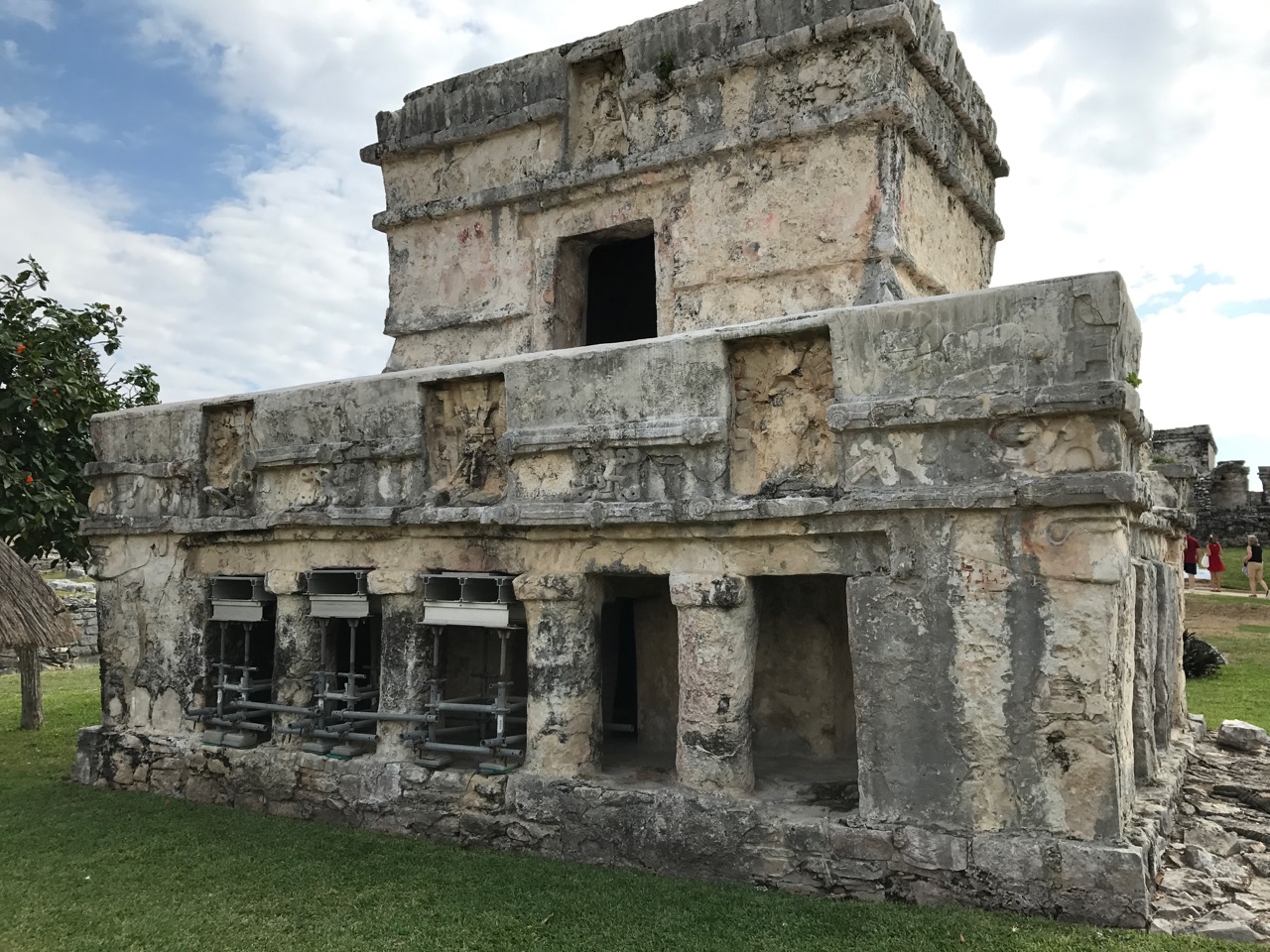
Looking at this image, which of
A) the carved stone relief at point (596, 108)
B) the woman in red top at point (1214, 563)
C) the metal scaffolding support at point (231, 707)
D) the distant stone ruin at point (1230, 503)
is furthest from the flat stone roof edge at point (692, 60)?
the distant stone ruin at point (1230, 503)

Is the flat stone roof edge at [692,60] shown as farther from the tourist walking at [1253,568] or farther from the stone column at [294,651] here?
the tourist walking at [1253,568]

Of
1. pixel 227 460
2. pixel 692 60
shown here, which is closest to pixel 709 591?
pixel 227 460

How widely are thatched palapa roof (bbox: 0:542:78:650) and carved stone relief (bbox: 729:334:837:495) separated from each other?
6.01 m

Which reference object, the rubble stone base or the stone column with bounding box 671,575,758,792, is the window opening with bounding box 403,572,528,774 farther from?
the stone column with bounding box 671,575,758,792

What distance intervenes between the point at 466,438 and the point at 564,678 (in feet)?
5.49

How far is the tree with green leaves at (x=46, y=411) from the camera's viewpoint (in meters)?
9.09

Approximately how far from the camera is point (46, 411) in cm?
930

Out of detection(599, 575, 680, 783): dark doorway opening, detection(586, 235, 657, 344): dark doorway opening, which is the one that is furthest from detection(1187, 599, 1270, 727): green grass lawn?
detection(586, 235, 657, 344): dark doorway opening

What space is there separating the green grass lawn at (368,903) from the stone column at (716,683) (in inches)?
23.4

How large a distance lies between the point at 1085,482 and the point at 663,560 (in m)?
2.21

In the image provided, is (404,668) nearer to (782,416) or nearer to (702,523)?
(702,523)

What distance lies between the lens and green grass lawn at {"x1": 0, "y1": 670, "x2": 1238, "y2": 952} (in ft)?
14.1

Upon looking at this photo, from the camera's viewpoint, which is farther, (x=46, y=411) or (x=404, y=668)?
(x=46, y=411)

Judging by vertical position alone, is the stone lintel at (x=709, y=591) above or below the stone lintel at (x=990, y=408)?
below
